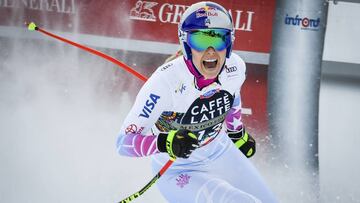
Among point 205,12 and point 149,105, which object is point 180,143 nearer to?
point 149,105

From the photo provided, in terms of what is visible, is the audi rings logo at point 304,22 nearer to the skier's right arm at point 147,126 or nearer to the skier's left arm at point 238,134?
the skier's left arm at point 238,134

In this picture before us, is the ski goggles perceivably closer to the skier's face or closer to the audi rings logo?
the skier's face

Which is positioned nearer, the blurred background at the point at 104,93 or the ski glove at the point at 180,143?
the ski glove at the point at 180,143

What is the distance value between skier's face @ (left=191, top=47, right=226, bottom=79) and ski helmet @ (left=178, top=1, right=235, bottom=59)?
2cm

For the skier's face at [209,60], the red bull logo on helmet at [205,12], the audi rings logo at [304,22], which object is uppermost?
the red bull logo on helmet at [205,12]

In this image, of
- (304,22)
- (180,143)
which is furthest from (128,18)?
(180,143)

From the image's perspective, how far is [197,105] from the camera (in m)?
2.76

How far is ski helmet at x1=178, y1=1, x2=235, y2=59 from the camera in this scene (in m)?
2.62

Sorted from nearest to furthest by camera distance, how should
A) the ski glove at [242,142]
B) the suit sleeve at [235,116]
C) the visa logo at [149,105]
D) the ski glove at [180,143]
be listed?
1. the ski glove at [180,143]
2. the visa logo at [149,105]
3. the suit sleeve at [235,116]
4. the ski glove at [242,142]

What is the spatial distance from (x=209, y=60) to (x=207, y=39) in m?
0.09

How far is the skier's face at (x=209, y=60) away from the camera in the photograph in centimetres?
262

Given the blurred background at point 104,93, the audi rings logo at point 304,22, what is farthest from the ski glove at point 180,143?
the audi rings logo at point 304,22

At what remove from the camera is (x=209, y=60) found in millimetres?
2629

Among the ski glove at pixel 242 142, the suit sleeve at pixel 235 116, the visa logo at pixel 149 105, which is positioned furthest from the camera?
the ski glove at pixel 242 142
